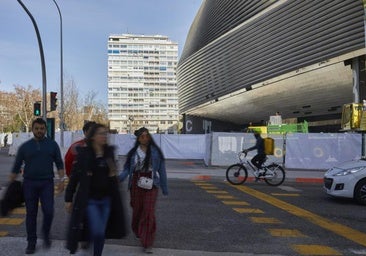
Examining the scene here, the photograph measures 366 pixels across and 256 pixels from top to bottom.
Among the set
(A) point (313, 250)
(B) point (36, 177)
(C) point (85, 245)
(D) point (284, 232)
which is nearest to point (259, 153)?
(D) point (284, 232)

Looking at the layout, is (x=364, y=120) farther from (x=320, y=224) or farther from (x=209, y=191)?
(x=320, y=224)

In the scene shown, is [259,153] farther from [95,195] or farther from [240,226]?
[95,195]

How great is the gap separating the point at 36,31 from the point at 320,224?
48.3ft

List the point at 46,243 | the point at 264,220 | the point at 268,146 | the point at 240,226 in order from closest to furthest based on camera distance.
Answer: the point at 46,243 < the point at 240,226 < the point at 264,220 < the point at 268,146

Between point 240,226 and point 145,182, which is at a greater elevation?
point 145,182

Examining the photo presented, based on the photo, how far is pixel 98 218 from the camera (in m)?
5.08

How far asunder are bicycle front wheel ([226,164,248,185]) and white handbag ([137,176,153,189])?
9322mm

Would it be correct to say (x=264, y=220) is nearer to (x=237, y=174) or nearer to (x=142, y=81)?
(x=237, y=174)

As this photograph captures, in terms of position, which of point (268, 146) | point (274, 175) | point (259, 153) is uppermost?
point (268, 146)

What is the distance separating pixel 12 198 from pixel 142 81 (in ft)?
480

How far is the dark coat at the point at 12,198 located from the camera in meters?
6.07

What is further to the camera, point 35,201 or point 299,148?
point 299,148

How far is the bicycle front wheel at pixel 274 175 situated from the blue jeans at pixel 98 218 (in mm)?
11035

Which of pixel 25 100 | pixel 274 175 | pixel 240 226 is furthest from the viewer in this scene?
pixel 25 100
